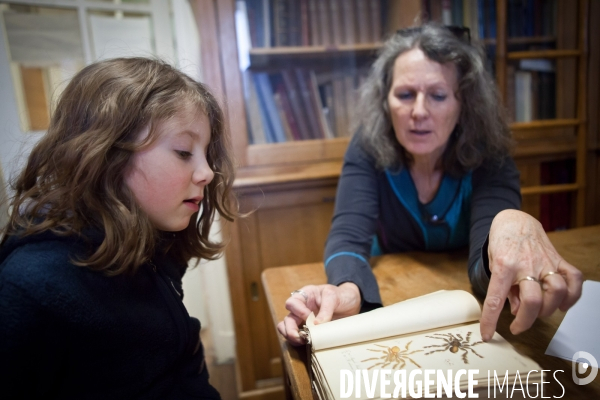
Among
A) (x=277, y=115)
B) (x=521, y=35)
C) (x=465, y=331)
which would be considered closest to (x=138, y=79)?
(x=465, y=331)

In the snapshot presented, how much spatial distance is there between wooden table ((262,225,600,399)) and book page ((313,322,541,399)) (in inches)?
1.9

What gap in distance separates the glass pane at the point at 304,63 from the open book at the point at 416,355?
1028 mm

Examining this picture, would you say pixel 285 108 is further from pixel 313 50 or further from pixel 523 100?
pixel 523 100

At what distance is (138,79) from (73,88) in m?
0.10

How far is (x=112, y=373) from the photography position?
54 centimetres

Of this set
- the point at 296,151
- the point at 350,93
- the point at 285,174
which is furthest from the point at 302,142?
the point at 350,93

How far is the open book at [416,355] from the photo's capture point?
1.31ft

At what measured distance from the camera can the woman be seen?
34.3 inches

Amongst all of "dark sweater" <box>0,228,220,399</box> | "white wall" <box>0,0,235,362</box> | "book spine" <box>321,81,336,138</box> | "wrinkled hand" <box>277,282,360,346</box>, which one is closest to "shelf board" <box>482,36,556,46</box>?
"book spine" <box>321,81,336,138</box>

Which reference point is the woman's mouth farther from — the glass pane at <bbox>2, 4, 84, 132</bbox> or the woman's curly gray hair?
the glass pane at <bbox>2, 4, 84, 132</bbox>

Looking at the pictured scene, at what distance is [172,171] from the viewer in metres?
0.55

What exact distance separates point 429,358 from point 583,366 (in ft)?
0.63

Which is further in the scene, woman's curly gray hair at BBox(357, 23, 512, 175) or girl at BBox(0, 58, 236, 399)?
woman's curly gray hair at BBox(357, 23, 512, 175)

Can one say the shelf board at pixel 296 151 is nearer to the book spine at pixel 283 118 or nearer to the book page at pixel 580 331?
the book spine at pixel 283 118
